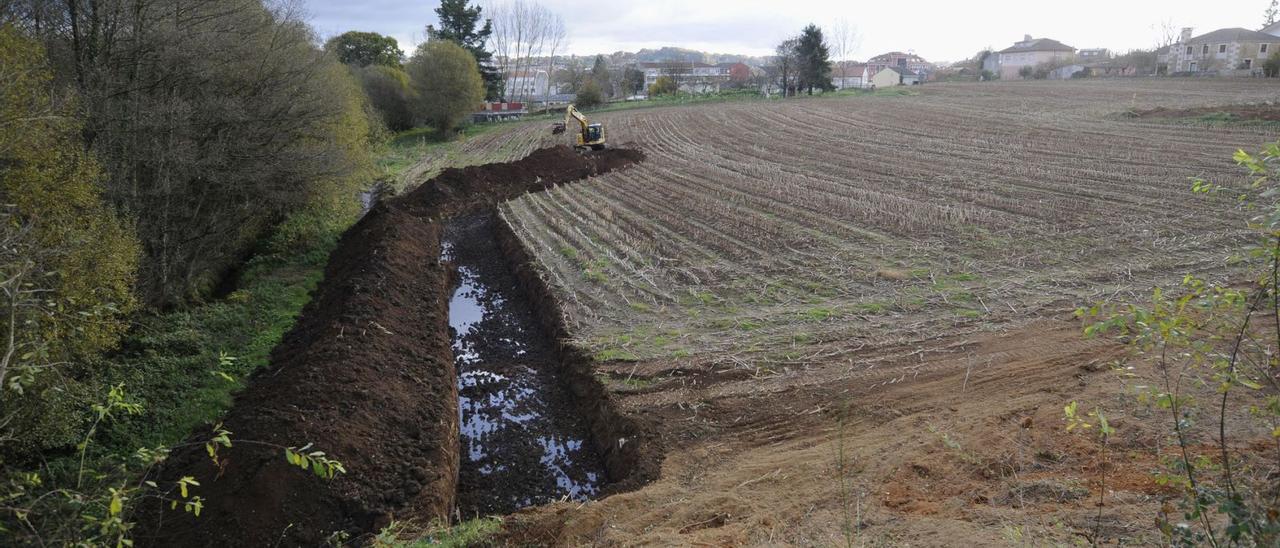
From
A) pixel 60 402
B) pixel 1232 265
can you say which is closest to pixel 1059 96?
pixel 1232 265

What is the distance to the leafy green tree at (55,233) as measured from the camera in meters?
8.14

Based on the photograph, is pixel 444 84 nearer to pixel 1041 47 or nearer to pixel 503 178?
pixel 503 178

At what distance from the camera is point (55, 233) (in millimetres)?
9477

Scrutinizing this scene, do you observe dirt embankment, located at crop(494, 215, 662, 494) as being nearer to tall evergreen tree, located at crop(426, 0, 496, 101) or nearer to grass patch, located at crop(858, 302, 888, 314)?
grass patch, located at crop(858, 302, 888, 314)

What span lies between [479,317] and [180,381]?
5293 millimetres

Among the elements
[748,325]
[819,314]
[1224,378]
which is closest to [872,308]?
[819,314]

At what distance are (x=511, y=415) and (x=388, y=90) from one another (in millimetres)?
39547

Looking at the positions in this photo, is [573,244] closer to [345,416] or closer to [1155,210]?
[345,416]

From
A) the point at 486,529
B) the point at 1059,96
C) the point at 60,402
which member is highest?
the point at 1059,96

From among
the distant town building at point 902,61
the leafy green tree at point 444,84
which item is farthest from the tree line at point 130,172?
the distant town building at point 902,61

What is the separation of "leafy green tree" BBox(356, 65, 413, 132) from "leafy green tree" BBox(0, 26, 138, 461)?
35192 millimetres

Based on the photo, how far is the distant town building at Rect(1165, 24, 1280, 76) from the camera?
5967 centimetres

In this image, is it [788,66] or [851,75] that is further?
[851,75]

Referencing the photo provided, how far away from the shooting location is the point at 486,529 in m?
7.21
